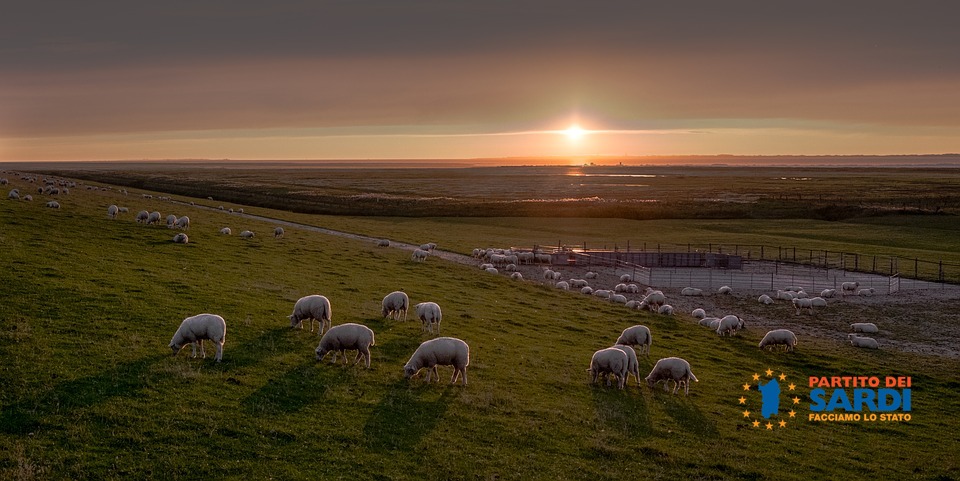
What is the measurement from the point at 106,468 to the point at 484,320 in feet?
65.6

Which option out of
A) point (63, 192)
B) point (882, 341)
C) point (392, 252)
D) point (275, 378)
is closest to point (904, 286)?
point (882, 341)

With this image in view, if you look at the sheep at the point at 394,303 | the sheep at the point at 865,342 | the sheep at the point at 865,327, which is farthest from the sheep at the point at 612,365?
the sheep at the point at 865,327

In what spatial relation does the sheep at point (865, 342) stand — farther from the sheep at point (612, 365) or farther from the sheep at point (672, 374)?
the sheep at point (612, 365)

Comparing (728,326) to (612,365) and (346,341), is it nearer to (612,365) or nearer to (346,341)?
(612,365)

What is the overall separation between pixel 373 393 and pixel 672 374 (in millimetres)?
10124

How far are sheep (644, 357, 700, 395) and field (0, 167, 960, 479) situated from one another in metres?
0.53

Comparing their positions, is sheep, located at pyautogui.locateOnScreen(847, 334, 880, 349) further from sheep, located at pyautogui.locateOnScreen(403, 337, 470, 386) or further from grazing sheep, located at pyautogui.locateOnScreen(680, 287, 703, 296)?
sheep, located at pyautogui.locateOnScreen(403, 337, 470, 386)

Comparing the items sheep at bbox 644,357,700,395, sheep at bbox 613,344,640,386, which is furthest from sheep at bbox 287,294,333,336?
sheep at bbox 644,357,700,395

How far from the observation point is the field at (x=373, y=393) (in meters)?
14.7

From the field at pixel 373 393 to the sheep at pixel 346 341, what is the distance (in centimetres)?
50

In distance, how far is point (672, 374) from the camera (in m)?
22.3

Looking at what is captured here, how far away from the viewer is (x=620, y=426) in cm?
1822

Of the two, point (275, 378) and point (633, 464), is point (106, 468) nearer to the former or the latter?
point (275, 378)

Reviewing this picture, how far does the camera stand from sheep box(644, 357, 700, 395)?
73.0 feet
